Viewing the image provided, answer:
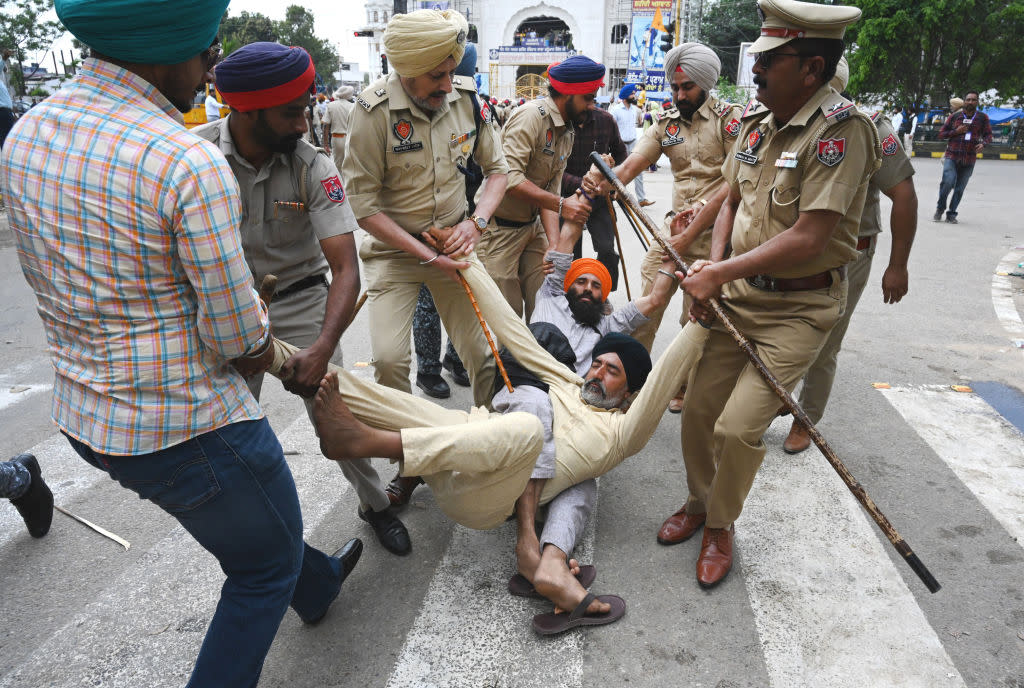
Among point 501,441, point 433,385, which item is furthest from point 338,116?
point 501,441

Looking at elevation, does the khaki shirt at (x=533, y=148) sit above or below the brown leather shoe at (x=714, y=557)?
above

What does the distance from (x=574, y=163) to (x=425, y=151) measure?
2462 millimetres

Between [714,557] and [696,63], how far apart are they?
289 centimetres

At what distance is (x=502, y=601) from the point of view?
9.00 ft

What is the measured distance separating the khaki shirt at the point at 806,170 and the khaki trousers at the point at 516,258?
6.79 ft

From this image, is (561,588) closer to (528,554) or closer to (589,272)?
(528,554)

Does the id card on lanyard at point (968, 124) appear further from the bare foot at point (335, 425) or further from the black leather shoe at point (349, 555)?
the bare foot at point (335, 425)

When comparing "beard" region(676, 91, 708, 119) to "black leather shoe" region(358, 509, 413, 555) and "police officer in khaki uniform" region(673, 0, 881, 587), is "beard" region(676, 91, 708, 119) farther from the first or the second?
"black leather shoe" region(358, 509, 413, 555)

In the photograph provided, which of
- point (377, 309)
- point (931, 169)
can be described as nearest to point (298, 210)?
point (377, 309)

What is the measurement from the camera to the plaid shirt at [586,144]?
5.55 meters

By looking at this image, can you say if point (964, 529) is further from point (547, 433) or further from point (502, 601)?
point (502, 601)

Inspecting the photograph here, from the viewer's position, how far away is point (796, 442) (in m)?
3.94

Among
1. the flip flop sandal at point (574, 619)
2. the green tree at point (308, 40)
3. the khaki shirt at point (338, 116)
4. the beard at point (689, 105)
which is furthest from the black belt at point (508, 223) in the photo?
the green tree at point (308, 40)

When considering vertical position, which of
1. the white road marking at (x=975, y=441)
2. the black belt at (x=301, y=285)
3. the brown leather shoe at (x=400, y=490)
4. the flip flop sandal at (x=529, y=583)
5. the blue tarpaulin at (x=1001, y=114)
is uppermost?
the black belt at (x=301, y=285)
